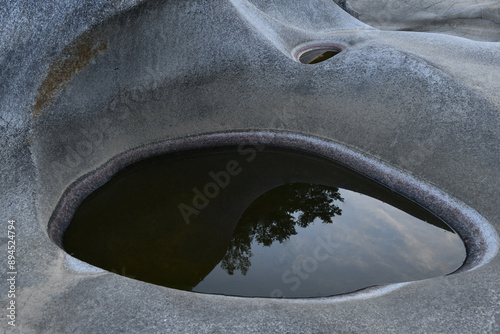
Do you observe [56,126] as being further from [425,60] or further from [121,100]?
[425,60]

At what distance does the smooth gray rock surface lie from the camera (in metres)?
3.81

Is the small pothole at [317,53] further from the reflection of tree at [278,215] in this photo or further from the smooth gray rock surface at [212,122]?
the reflection of tree at [278,215]

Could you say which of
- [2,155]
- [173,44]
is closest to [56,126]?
[2,155]

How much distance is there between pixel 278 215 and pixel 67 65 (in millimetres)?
3791

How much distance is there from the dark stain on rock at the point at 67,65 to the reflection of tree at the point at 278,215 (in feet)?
10.8

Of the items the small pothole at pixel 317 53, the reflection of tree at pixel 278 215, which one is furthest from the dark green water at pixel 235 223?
the small pothole at pixel 317 53

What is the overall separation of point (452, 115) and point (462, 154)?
639 mm

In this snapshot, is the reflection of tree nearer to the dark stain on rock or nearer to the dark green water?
the dark green water

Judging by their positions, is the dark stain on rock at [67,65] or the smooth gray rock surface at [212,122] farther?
the dark stain on rock at [67,65]

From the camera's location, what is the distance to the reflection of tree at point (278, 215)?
572 centimetres

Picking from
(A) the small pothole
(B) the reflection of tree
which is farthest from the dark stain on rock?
(A) the small pothole

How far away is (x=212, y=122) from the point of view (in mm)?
7977

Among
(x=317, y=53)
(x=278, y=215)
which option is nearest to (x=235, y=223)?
(x=278, y=215)

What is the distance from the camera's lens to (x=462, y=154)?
6215mm
